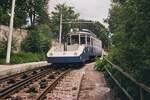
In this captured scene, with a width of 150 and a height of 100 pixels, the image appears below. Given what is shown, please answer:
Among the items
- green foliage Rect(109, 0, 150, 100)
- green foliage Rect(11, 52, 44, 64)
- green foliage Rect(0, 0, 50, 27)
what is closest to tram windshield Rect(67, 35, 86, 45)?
green foliage Rect(11, 52, 44, 64)

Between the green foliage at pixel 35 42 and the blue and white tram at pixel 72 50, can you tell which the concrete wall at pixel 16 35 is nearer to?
the green foliage at pixel 35 42

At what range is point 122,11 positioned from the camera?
31.8ft

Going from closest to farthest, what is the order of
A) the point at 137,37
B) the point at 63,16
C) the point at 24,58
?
1. the point at 137,37
2. the point at 24,58
3. the point at 63,16

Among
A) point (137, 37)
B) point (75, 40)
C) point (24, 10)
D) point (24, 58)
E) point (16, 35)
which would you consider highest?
point (24, 10)

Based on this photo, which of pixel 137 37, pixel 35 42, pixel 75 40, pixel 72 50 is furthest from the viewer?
pixel 35 42

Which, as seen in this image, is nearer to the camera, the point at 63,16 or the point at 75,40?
the point at 75,40

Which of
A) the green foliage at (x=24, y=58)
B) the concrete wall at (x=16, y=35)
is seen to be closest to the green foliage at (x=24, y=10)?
the concrete wall at (x=16, y=35)

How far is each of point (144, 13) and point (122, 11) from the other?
1.48 m

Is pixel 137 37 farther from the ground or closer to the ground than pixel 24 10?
closer to the ground

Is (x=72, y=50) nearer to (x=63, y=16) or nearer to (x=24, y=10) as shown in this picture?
(x=24, y=10)

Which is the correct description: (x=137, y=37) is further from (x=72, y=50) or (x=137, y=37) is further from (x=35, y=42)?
(x=35, y=42)

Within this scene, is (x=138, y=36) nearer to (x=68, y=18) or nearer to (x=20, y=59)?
(x=20, y=59)

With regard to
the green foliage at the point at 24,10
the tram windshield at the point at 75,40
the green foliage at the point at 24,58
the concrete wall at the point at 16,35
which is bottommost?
the green foliage at the point at 24,58

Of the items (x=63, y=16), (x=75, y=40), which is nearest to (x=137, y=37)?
(x=75, y=40)
